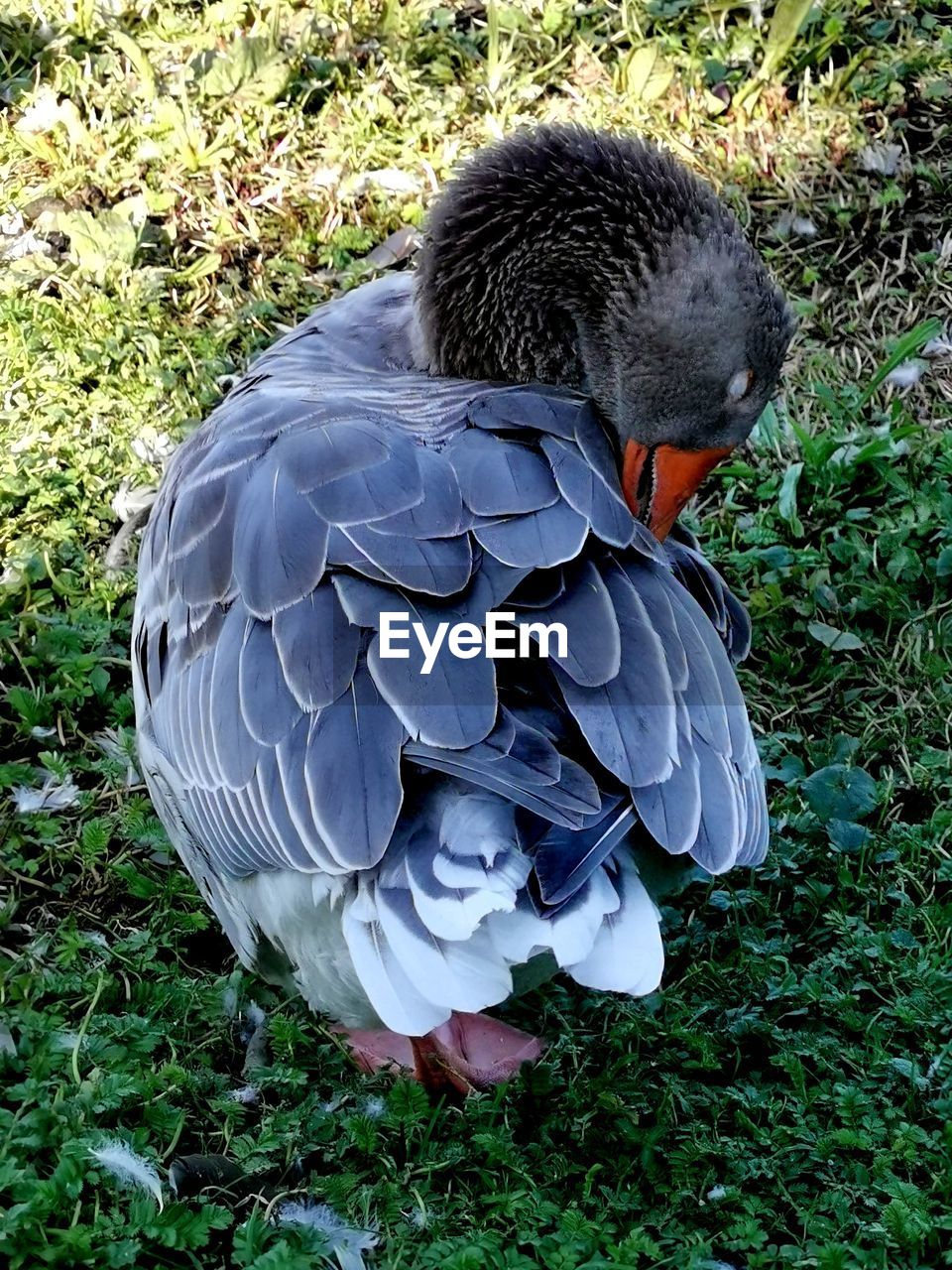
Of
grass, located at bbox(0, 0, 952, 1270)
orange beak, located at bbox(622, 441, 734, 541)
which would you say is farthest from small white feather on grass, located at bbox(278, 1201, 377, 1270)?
orange beak, located at bbox(622, 441, 734, 541)

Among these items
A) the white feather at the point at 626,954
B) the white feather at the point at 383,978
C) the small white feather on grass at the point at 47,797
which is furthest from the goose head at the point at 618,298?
the small white feather on grass at the point at 47,797

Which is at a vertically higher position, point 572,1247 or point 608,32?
point 608,32

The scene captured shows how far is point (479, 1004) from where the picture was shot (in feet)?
7.61

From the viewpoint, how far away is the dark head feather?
3.16 m

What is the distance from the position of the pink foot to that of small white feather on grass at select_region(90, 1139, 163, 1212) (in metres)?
0.55

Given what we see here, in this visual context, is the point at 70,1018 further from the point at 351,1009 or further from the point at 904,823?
the point at 904,823

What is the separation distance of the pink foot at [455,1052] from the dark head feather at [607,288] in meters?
1.38

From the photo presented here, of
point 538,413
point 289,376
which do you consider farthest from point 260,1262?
point 289,376

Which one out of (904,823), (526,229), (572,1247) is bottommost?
(904,823)

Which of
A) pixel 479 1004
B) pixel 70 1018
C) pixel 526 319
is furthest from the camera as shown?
pixel 526 319

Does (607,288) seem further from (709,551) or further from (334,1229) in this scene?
(334,1229)

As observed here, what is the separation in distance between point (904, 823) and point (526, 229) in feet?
5.68

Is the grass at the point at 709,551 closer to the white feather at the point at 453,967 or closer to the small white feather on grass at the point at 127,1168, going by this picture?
the small white feather on grass at the point at 127,1168

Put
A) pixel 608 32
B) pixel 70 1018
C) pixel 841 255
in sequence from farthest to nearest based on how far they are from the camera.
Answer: pixel 608 32 → pixel 841 255 → pixel 70 1018
